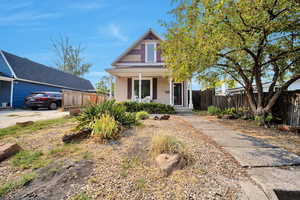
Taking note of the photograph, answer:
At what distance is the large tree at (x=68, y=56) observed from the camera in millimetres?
23562

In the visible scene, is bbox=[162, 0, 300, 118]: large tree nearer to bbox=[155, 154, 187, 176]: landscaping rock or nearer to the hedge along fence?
the hedge along fence

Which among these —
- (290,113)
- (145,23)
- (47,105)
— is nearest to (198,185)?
(290,113)

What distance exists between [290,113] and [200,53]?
159 inches

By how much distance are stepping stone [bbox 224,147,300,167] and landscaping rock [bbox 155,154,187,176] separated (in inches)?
38.8

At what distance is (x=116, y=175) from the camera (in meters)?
1.77

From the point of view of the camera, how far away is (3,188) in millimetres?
1538

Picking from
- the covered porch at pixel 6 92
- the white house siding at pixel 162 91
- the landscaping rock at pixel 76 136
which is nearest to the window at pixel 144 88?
the white house siding at pixel 162 91

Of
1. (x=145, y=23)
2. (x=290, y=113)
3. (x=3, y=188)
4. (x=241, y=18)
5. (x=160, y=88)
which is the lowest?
(x=3, y=188)

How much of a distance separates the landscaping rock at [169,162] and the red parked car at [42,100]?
1211cm

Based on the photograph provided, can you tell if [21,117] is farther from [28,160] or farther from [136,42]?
[136,42]

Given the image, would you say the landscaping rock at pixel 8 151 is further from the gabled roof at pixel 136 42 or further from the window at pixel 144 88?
the gabled roof at pixel 136 42

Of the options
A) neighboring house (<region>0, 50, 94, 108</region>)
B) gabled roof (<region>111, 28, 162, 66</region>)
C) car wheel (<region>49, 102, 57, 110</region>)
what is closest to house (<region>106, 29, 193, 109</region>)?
gabled roof (<region>111, 28, 162, 66</region>)

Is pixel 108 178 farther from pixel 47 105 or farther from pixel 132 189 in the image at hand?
pixel 47 105

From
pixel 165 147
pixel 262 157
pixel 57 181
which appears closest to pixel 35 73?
pixel 57 181
